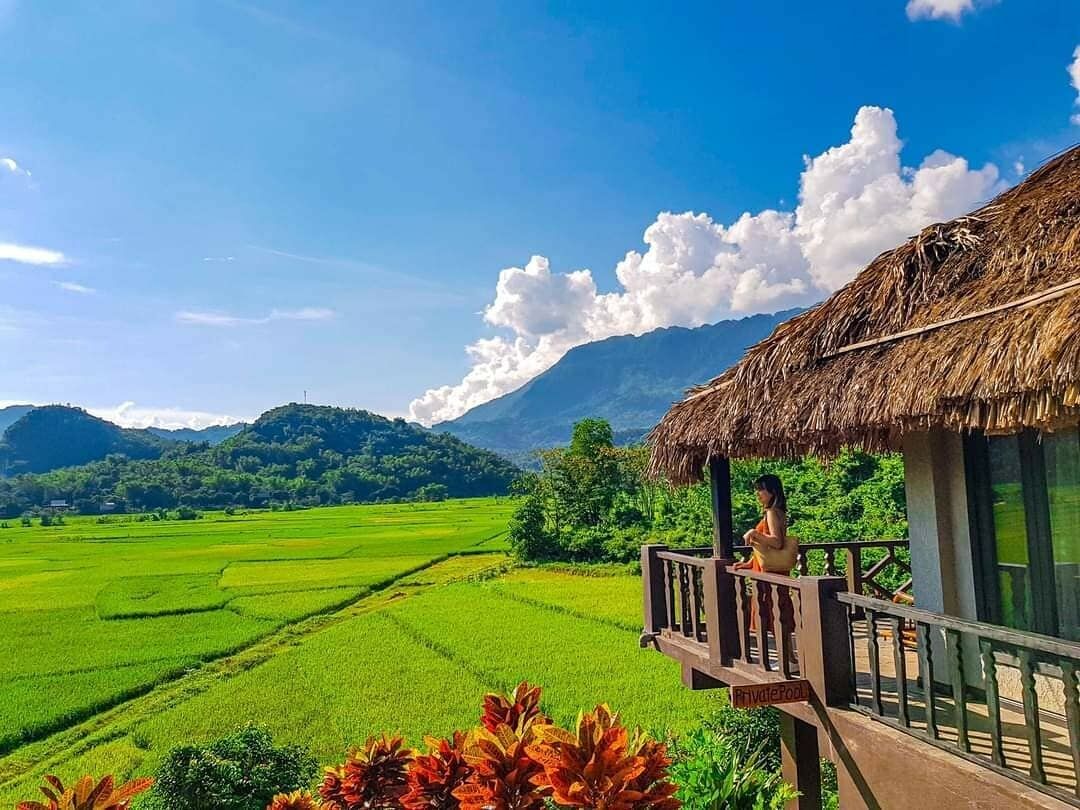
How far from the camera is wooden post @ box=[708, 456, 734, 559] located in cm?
532

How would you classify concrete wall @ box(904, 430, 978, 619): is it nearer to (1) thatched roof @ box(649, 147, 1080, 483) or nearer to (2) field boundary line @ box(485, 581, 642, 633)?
(1) thatched roof @ box(649, 147, 1080, 483)

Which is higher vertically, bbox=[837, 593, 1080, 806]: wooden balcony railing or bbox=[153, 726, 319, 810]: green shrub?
bbox=[837, 593, 1080, 806]: wooden balcony railing

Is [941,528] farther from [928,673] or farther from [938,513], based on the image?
[928,673]

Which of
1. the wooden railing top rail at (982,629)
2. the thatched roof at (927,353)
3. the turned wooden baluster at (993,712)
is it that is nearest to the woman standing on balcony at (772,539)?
the thatched roof at (927,353)

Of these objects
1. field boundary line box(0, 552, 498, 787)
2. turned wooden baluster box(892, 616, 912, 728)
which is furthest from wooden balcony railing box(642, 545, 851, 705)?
field boundary line box(0, 552, 498, 787)

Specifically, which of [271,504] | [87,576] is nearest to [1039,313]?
[87,576]

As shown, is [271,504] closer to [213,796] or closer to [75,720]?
[75,720]

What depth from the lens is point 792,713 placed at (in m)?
4.43

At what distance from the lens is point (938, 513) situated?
474 centimetres

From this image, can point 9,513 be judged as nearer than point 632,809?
No

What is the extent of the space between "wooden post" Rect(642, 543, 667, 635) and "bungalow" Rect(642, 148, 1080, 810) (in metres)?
0.18

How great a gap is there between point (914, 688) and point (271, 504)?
207 feet

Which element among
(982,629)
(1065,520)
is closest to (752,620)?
→ (1065,520)

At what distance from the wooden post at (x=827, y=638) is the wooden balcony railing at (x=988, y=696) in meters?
0.06
